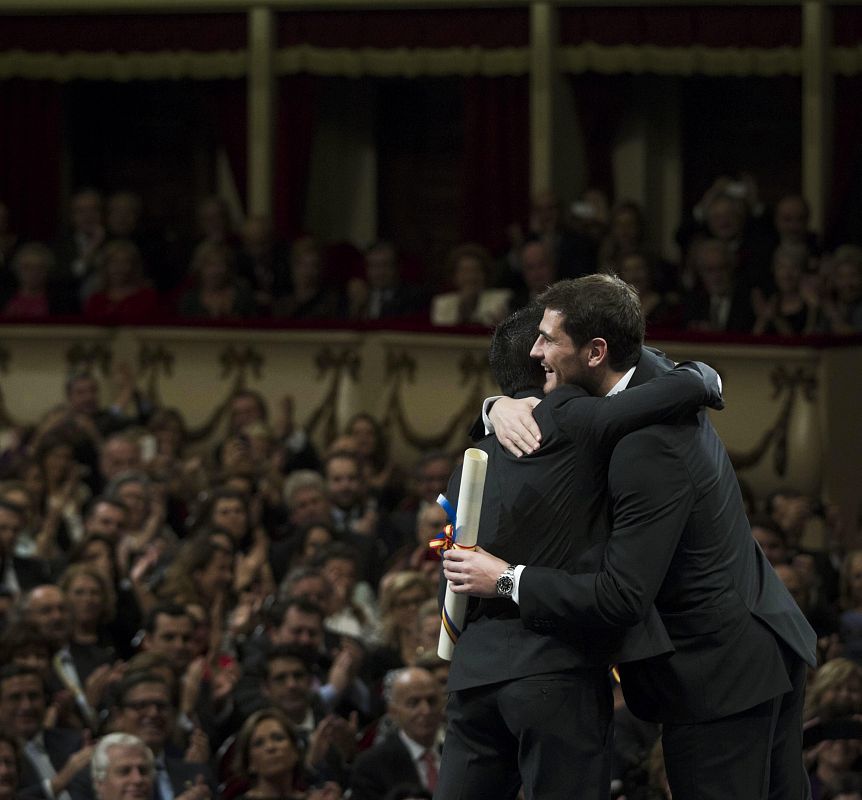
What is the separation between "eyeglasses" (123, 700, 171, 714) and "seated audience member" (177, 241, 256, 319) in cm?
536

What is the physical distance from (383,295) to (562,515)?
7890 mm

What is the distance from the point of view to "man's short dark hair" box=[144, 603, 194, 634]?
23.9ft

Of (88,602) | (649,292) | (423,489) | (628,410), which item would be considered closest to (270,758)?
(88,602)

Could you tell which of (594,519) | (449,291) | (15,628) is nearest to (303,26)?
(449,291)

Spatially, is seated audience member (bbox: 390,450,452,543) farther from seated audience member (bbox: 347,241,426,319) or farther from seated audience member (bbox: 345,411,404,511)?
seated audience member (bbox: 347,241,426,319)

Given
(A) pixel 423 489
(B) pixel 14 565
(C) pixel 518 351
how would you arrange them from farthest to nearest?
(A) pixel 423 489, (B) pixel 14 565, (C) pixel 518 351

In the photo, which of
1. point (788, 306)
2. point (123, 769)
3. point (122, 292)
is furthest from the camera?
point (122, 292)

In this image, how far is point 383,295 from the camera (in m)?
11.7

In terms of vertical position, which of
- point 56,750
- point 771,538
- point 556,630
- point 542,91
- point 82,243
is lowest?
point 56,750

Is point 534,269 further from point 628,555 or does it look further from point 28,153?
point 628,555

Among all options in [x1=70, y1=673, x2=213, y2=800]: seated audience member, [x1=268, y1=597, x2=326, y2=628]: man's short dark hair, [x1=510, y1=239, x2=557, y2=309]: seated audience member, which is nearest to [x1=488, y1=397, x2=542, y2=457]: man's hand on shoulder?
[x1=70, y1=673, x2=213, y2=800]: seated audience member

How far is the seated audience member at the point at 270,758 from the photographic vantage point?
629cm

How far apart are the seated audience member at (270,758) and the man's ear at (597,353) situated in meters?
2.71

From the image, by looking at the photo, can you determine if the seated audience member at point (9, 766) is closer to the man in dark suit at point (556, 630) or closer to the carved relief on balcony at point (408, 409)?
the man in dark suit at point (556, 630)
